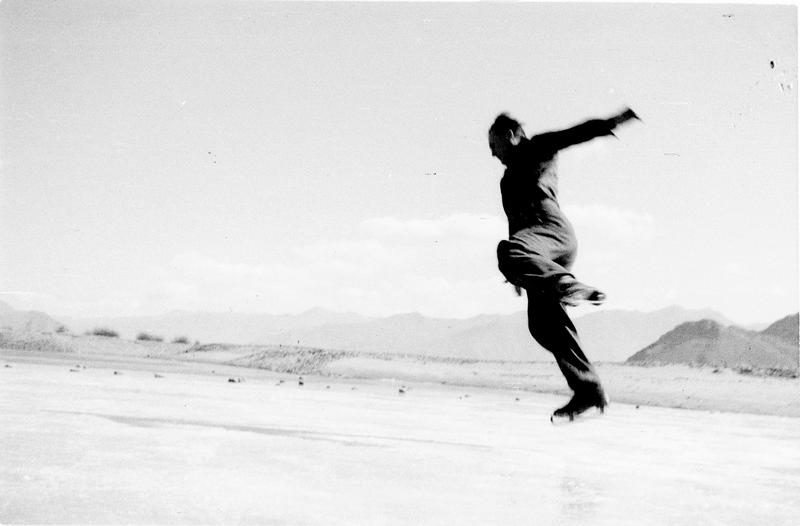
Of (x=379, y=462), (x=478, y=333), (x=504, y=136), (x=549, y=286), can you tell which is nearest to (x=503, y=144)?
(x=504, y=136)

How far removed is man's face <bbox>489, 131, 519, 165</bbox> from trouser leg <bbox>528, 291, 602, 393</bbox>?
76 cm

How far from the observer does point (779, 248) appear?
182 inches

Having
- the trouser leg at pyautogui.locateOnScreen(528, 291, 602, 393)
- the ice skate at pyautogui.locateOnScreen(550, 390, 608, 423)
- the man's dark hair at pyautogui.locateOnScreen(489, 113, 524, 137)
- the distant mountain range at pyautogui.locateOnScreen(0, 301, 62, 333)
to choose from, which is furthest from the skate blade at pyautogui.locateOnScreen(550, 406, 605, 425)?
the distant mountain range at pyautogui.locateOnScreen(0, 301, 62, 333)

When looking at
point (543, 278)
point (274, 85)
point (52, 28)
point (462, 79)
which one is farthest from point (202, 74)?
point (543, 278)

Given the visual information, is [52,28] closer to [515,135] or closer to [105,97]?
[105,97]

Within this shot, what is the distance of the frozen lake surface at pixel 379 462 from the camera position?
8.92ft

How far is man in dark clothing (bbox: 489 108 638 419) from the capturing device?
12.7 ft

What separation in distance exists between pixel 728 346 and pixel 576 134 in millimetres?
1720

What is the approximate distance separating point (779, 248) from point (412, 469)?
258cm

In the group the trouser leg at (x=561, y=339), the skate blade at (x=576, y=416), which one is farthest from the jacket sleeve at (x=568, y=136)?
the skate blade at (x=576, y=416)

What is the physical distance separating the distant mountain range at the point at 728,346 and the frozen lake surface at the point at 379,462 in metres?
0.33

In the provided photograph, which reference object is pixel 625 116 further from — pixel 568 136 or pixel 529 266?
pixel 529 266

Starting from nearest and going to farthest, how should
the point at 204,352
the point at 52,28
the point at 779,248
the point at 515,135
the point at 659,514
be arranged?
the point at 659,514
the point at 515,135
the point at 779,248
the point at 52,28
the point at 204,352

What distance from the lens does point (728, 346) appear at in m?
4.90
